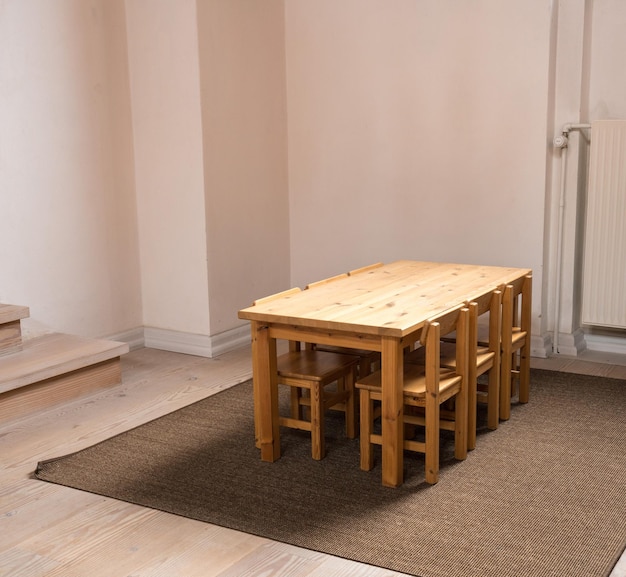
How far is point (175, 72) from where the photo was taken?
455 centimetres

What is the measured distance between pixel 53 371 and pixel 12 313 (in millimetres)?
376

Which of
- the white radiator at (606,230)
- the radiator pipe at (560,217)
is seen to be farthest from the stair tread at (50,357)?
the white radiator at (606,230)

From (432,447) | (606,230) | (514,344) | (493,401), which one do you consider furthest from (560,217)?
(432,447)

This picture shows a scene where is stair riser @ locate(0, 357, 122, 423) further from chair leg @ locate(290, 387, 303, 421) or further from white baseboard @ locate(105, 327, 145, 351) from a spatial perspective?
chair leg @ locate(290, 387, 303, 421)

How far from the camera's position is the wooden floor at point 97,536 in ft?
7.86

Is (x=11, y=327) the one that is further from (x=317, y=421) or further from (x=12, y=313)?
(x=317, y=421)

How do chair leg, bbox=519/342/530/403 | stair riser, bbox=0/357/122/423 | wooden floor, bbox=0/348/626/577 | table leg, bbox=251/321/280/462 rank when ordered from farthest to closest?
chair leg, bbox=519/342/530/403 → stair riser, bbox=0/357/122/423 → table leg, bbox=251/321/280/462 → wooden floor, bbox=0/348/626/577

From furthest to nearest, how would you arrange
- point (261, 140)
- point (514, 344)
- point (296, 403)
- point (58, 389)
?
point (261, 140) < point (58, 389) < point (514, 344) < point (296, 403)

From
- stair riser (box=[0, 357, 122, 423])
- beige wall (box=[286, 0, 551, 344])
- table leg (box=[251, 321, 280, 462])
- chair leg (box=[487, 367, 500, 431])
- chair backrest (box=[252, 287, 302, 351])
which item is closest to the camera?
table leg (box=[251, 321, 280, 462])

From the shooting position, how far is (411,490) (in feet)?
9.44

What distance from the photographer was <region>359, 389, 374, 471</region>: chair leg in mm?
2996

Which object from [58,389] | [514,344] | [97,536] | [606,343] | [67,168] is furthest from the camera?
[606,343]

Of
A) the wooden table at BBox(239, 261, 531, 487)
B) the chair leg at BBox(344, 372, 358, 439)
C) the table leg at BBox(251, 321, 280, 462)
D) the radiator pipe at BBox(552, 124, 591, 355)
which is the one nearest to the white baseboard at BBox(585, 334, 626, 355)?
the radiator pipe at BBox(552, 124, 591, 355)

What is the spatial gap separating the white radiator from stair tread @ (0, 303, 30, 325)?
296 cm
